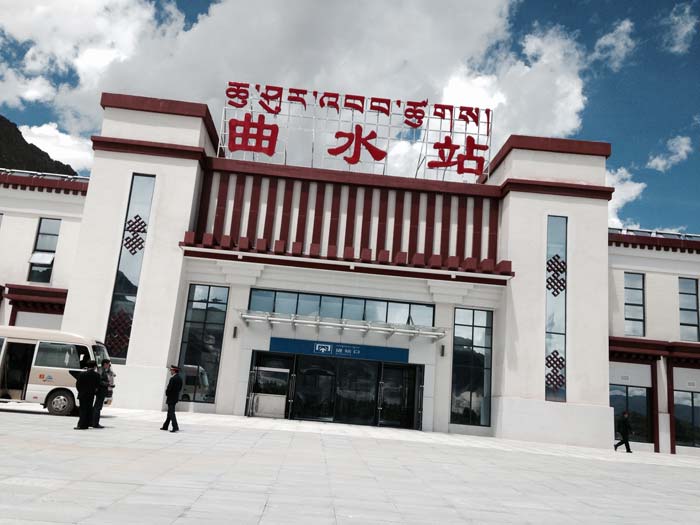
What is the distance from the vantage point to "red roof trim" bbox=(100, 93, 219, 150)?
85.8ft

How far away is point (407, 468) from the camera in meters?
12.6

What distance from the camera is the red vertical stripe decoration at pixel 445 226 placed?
26766mm

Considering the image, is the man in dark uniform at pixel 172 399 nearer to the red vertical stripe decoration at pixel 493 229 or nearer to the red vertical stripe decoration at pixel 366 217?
the red vertical stripe decoration at pixel 366 217

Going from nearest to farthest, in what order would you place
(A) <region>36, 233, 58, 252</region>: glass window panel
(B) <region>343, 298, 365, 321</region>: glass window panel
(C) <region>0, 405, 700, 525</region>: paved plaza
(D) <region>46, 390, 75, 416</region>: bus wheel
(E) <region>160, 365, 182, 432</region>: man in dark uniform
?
(C) <region>0, 405, 700, 525</region>: paved plaza → (E) <region>160, 365, 182, 432</region>: man in dark uniform → (D) <region>46, 390, 75, 416</region>: bus wheel → (B) <region>343, 298, 365, 321</region>: glass window panel → (A) <region>36, 233, 58, 252</region>: glass window panel

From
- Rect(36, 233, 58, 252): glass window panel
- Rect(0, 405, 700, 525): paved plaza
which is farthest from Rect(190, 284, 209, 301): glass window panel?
Rect(0, 405, 700, 525): paved plaza

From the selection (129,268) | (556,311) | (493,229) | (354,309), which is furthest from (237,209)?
(556,311)

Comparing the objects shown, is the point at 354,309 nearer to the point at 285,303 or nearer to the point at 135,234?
the point at 285,303

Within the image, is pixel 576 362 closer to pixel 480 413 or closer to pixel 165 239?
pixel 480 413

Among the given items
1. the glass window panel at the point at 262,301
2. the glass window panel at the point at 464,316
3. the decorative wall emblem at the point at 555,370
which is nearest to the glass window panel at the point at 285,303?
the glass window panel at the point at 262,301

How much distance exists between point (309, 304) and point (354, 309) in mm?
1925

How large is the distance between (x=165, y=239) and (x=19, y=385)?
27.8 ft

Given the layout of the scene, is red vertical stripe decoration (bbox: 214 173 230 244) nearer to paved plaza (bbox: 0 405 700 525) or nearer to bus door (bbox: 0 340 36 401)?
bus door (bbox: 0 340 36 401)

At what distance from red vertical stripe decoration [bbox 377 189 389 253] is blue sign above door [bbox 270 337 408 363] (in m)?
4.34

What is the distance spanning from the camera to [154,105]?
85.9 ft
